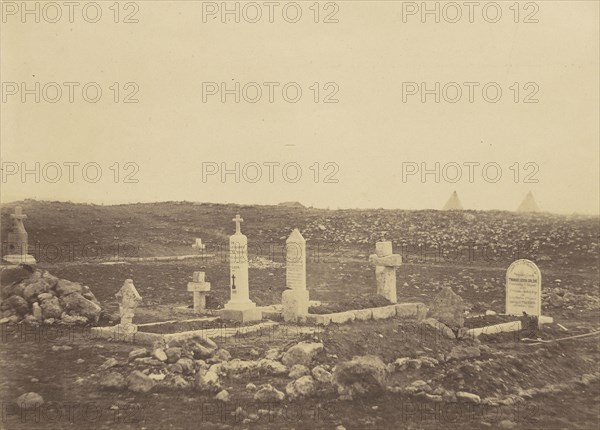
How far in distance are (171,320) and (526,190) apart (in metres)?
8.32

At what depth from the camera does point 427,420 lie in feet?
29.3

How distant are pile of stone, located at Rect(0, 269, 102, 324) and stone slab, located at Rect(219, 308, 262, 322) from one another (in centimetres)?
261

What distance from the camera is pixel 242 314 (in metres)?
13.5

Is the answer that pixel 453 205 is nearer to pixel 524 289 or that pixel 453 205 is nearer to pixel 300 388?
pixel 524 289

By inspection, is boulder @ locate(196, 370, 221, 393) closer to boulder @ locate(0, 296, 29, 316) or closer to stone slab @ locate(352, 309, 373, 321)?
stone slab @ locate(352, 309, 373, 321)

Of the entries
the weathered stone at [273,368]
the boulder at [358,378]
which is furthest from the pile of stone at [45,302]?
the boulder at [358,378]

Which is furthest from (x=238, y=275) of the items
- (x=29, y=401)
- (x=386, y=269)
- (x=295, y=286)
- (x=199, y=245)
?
(x=199, y=245)

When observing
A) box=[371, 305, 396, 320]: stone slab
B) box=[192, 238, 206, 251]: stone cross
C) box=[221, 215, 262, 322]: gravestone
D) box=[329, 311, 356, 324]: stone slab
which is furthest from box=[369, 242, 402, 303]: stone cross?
box=[192, 238, 206, 251]: stone cross

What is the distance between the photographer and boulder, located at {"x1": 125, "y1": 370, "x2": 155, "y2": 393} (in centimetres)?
925

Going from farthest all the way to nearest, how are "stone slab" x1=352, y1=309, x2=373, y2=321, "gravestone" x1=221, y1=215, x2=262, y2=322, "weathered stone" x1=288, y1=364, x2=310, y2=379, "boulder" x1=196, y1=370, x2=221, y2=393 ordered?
"gravestone" x1=221, y1=215, x2=262, y2=322 → "stone slab" x1=352, y1=309, x2=373, y2=321 → "weathered stone" x1=288, y1=364, x2=310, y2=379 → "boulder" x1=196, y1=370, x2=221, y2=393

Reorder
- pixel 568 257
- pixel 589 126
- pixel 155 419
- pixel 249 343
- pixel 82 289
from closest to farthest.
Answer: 1. pixel 155 419
2. pixel 249 343
3. pixel 589 126
4. pixel 82 289
5. pixel 568 257

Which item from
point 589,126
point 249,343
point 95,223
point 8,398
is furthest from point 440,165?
point 95,223

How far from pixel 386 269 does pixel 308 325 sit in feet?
9.55

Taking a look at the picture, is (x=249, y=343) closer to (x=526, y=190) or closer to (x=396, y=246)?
(x=526, y=190)
